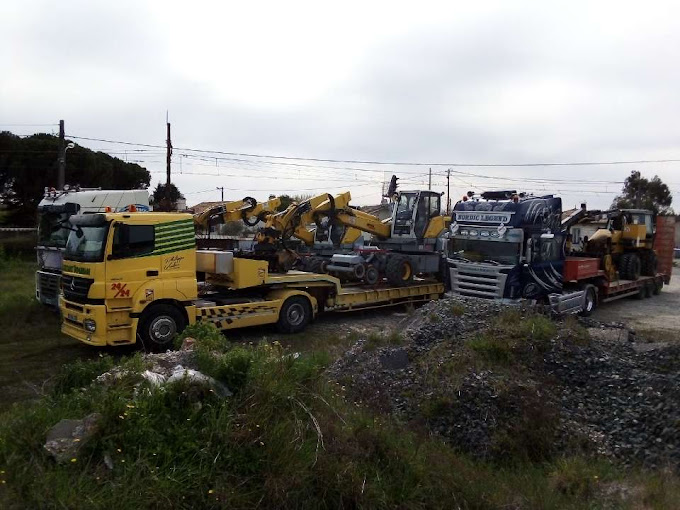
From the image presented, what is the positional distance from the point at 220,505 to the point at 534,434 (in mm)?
3497

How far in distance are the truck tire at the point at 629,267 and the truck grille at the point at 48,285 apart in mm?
15643

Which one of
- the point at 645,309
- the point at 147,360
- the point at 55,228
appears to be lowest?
the point at 645,309

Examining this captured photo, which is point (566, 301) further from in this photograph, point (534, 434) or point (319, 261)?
point (534, 434)

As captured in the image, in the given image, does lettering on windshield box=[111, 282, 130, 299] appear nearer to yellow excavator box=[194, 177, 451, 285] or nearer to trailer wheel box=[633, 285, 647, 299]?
yellow excavator box=[194, 177, 451, 285]

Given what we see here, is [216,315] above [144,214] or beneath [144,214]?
beneath

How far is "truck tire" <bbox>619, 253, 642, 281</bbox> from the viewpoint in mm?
18016

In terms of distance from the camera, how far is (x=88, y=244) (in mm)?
9820

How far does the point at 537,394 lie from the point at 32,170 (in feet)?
103

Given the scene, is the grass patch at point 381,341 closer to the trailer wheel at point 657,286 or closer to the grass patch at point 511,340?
the grass patch at point 511,340

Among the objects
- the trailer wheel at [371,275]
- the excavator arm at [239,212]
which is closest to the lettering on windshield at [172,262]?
the excavator arm at [239,212]

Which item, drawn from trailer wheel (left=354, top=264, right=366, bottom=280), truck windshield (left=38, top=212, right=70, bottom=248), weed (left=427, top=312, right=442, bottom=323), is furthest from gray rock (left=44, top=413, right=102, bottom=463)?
trailer wheel (left=354, top=264, right=366, bottom=280)

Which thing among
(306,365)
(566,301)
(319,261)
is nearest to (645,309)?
(566,301)

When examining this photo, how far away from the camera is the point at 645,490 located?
486 cm

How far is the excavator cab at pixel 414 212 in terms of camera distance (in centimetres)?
1647
